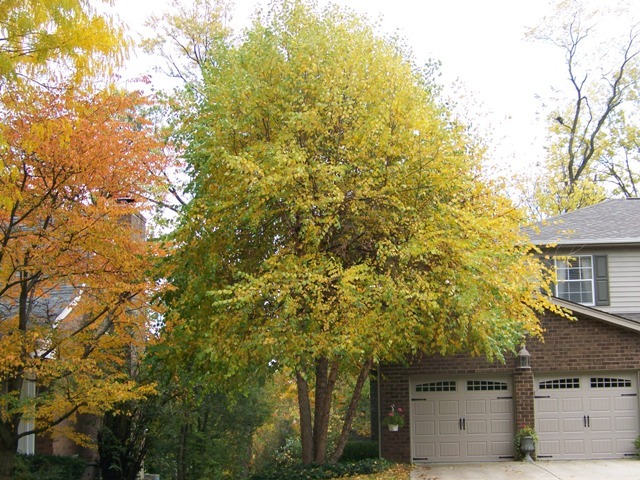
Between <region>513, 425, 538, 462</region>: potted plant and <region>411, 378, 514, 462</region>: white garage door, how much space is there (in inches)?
15.1

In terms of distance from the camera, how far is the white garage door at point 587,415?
19.5 meters

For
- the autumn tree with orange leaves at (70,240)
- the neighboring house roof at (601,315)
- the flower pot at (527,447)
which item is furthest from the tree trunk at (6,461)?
the neighboring house roof at (601,315)

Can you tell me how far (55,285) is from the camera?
51.3 feet

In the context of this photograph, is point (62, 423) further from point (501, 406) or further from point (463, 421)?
point (501, 406)

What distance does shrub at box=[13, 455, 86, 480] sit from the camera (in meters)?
16.5

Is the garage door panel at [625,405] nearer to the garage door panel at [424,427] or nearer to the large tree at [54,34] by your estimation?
the garage door panel at [424,427]

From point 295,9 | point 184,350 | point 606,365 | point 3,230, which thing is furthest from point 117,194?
point 606,365

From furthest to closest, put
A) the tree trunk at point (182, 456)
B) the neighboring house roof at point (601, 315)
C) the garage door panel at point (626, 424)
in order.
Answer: the tree trunk at point (182, 456) → the garage door panel at point (626, 424) → the neighboring house roof at point (601, 315)

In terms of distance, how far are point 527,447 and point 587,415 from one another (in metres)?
1.92

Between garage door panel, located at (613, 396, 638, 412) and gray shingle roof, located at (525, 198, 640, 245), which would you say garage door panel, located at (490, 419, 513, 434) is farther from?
gray shingle roof, located at (525, 198, 640, 245)

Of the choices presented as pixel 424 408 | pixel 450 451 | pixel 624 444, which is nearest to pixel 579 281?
pixel 624 444

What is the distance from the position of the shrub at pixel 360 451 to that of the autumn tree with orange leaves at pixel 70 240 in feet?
23.2

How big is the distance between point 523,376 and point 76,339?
11074mm

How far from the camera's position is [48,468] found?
18.0 metres
